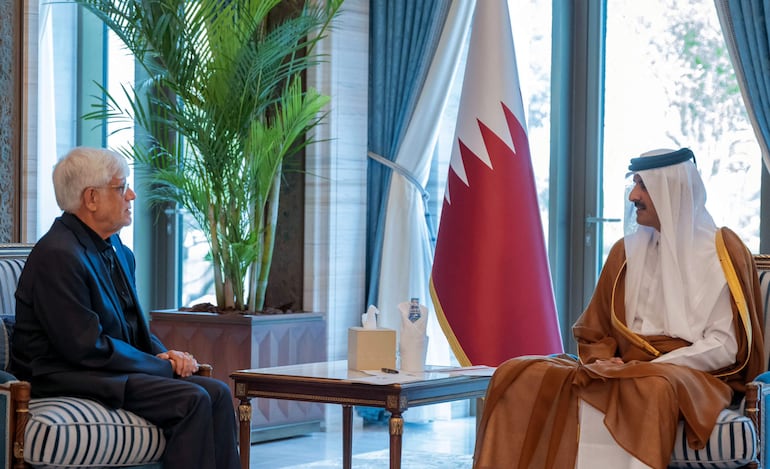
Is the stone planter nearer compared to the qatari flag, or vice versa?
the qatari flag

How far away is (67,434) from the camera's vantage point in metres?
3.68

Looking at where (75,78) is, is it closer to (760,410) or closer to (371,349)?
(371,349)

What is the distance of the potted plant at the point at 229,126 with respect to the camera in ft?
19.4

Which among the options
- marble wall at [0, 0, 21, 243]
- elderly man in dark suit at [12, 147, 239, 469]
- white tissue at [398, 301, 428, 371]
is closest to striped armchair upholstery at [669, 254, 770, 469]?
white tissue at [398, 301, 428, 371]

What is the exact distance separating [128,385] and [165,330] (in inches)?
97.5

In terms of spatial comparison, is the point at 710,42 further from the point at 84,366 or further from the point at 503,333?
the point at 84,366

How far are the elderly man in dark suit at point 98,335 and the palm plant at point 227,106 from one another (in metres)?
1.78

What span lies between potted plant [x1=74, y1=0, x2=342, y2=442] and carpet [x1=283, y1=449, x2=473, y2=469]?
0.65 meters

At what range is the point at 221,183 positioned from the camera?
602cm

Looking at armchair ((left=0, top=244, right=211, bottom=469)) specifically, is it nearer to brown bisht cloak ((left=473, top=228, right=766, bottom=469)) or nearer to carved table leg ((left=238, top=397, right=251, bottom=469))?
carved table leg ((left=238, top=397, right=251, bottom=469))

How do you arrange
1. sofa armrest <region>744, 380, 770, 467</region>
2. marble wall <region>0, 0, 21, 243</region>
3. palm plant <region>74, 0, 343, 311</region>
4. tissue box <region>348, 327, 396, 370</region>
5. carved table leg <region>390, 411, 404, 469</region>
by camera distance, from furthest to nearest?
marble wall <region>0, 0, 21, 243</region>, palm plant <region>74, 0, 343, 311</region>, tissue box <region>348, 327, 396, 370</region>, carved table leg <region>390, 411, 404, 469</region>, sofa armrest <region>744, 380, 770, 467</region>

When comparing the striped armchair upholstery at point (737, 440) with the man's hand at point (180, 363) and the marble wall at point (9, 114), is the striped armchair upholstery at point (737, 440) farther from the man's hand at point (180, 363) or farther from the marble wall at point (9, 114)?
the marble wall at point (9, 114)

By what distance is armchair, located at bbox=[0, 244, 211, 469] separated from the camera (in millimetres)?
3682

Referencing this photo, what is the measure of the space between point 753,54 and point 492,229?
141 centimetres
